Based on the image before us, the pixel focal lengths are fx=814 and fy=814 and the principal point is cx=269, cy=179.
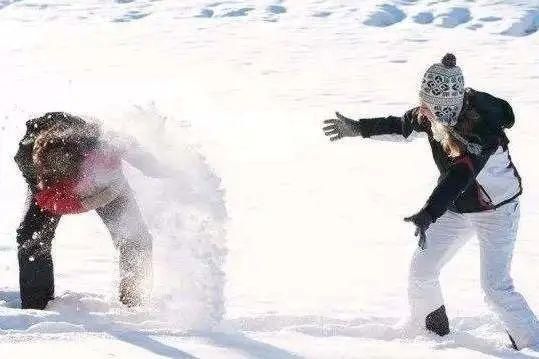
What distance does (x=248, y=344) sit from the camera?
156 inches

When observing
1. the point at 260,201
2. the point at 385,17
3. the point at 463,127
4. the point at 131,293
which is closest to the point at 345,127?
the point at 463,127

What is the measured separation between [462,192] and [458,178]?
0.18 metres

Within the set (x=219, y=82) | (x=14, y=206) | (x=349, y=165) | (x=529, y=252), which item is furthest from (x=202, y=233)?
(x=219, y=82)

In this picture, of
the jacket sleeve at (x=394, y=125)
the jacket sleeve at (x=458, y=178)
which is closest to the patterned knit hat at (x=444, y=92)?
the jacket sleeve at (x=458, y=178)

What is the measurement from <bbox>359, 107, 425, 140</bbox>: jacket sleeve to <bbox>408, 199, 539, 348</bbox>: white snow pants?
47 centimetres

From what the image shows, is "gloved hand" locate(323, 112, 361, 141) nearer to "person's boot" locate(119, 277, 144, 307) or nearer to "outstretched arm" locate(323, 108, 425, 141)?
"outstretched arm" locate(323, 108, 425, 141)

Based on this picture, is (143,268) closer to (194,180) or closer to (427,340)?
(194,180)

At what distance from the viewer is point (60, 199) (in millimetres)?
4172

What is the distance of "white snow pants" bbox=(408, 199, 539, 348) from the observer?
3.94 meters

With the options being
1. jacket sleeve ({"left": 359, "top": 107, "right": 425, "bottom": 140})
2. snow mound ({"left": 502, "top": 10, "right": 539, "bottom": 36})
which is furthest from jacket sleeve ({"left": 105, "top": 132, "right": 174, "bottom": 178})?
snow mound ({"left": 502, "top": 10, "right": 539, "bottom": 36})

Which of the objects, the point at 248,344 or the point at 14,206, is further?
the point at 14,206

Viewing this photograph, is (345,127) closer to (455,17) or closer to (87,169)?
(87,169)

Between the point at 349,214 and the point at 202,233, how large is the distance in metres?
3.22

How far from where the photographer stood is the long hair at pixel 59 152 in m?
3.99
